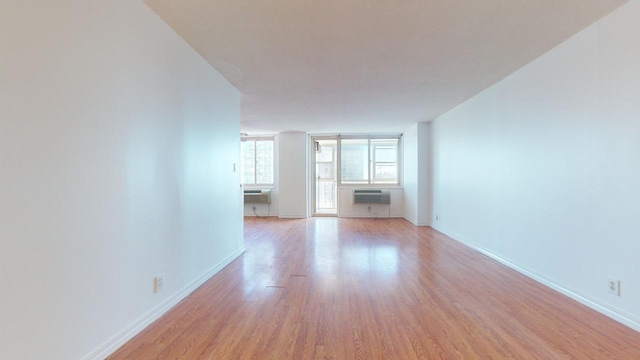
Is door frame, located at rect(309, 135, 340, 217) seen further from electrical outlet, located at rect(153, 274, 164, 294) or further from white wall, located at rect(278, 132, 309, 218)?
electrical outlet, located at rect(153, 274, 164, 294)

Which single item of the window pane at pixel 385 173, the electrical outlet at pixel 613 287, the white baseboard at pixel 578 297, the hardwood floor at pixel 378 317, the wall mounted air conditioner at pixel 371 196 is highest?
the window pane at pixel 385 173

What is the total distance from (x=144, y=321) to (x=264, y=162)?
624 cm

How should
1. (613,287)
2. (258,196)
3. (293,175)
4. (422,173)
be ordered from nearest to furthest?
1. (613,287)
2. (422,173)
3. (293,175)
4. (258,196)

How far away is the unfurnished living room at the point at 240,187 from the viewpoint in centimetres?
136

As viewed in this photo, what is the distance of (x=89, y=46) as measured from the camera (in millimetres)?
1560

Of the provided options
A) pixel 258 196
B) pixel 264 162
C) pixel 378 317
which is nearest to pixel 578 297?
pixel 378 317

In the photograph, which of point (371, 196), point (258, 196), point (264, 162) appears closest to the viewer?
point (371, 196)

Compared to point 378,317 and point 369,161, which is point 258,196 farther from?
point 378,317

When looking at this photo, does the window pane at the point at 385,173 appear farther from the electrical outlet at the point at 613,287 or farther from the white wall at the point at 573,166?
the electrical outlet at the point at 613,287

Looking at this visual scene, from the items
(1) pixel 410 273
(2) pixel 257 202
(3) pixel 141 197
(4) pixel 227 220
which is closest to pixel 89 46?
(3) pixel 141 197

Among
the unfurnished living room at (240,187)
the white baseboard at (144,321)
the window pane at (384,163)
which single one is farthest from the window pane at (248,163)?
the white baseboard at (144,321)

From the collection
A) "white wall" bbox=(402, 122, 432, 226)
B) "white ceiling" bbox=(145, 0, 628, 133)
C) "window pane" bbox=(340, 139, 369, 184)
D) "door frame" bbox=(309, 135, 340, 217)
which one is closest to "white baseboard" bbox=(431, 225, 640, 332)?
"white ceiling" bbox=(145, 0, 628, 133)

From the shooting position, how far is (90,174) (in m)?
1.56

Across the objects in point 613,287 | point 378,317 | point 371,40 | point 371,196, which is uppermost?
point 371,40
